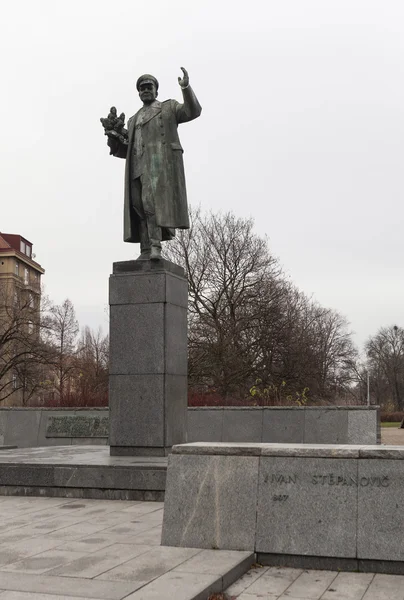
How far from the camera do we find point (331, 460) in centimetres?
591

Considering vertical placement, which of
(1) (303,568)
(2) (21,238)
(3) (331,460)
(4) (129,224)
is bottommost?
(1) (303,568)

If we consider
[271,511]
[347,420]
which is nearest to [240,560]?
[271,511]

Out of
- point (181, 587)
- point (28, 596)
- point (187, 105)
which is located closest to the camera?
point (28, 596)

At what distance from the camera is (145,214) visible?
11.6 meters

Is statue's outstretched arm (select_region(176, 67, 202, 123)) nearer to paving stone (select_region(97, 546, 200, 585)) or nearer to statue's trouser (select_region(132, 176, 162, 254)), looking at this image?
statue's trouser (select_region(132, 176, 162, 254))

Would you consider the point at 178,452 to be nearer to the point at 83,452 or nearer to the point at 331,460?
the point at 331,460

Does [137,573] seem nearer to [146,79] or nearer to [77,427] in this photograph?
[146,79]

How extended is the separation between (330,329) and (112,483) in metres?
55.2

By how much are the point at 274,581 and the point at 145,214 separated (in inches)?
286

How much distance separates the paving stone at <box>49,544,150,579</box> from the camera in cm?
525

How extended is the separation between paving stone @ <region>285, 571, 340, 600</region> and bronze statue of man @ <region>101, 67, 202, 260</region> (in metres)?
6.46

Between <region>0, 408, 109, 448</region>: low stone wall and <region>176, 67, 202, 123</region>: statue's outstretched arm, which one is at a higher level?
<region>176, 67, 202, 123</region>: statue's outstretched arm

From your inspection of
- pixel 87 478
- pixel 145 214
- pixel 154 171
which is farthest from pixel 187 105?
pixel 87 478

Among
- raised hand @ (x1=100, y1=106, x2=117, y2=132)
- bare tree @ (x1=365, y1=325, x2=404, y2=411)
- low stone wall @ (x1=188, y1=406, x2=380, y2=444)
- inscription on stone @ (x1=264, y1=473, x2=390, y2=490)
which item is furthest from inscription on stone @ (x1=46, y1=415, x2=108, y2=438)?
bare tree @ (x1=365, y1=325, x2=404, y2=411)
